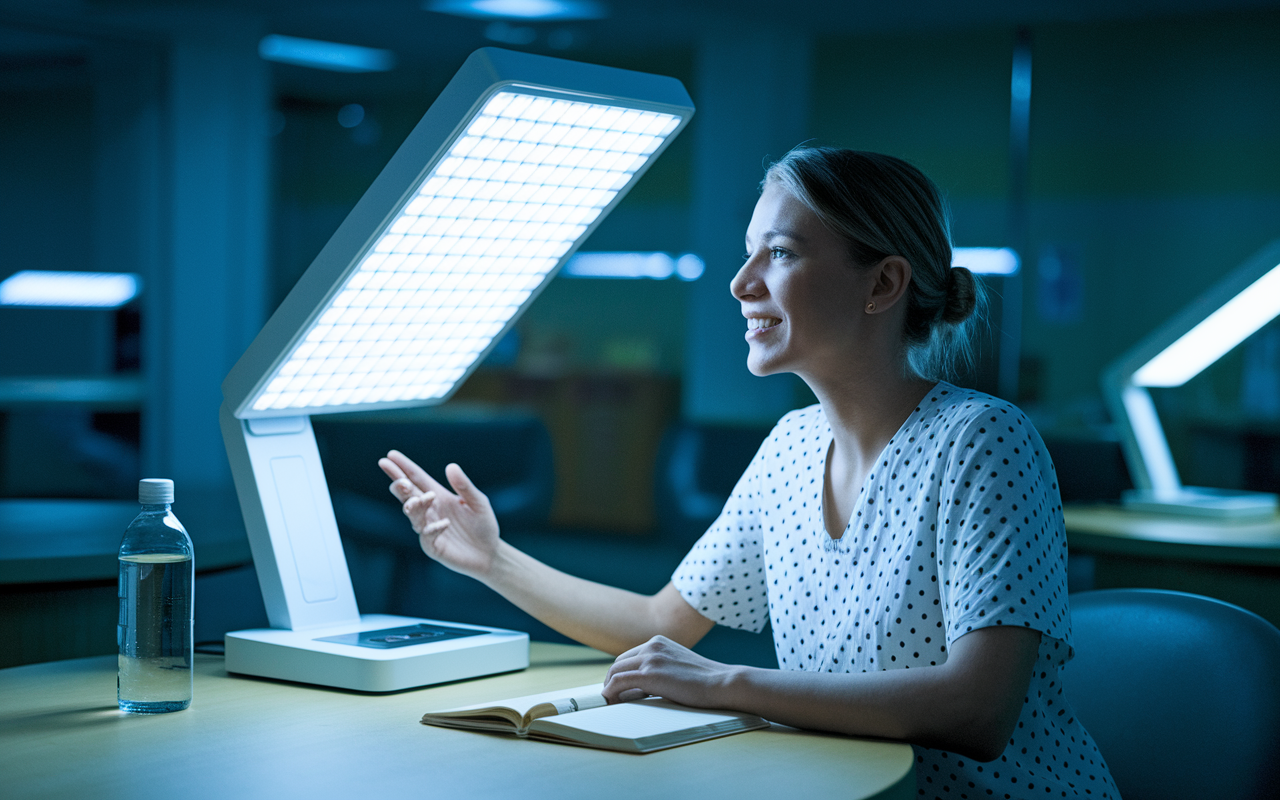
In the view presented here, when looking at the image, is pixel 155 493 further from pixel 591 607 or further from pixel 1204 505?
pixel 1204 505

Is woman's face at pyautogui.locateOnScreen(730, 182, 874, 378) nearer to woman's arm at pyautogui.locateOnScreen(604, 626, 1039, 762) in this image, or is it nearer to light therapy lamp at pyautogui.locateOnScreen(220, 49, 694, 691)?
light therapy lamp at pyautogui.locateOnScreen(220, 49, 694, 691)

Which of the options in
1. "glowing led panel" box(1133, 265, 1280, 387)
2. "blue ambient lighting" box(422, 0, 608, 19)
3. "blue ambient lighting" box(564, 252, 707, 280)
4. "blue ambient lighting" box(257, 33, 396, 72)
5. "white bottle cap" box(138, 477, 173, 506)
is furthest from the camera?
"blue ambient lighting" box(564, 252, 707, 280)

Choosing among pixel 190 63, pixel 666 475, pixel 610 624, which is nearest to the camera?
pixel 610 624

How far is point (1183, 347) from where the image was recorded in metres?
3.16

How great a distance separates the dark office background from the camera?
19.3 feet

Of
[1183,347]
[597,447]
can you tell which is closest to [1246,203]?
[597,447]

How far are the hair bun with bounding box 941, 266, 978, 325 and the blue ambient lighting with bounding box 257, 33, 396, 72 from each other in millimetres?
5618

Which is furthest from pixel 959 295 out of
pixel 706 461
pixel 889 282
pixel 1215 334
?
pixel 706 461

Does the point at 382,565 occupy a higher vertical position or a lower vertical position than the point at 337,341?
lower

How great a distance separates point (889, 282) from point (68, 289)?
18.7 feet

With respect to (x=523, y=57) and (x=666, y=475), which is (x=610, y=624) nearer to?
(x=523, y=57)

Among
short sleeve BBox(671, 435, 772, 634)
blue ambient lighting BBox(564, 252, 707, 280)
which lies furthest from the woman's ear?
blue ambient lighting BBox(564, 252, 707, 280)

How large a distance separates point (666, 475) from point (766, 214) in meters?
4.16

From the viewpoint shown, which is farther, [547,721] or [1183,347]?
[1183,347]
